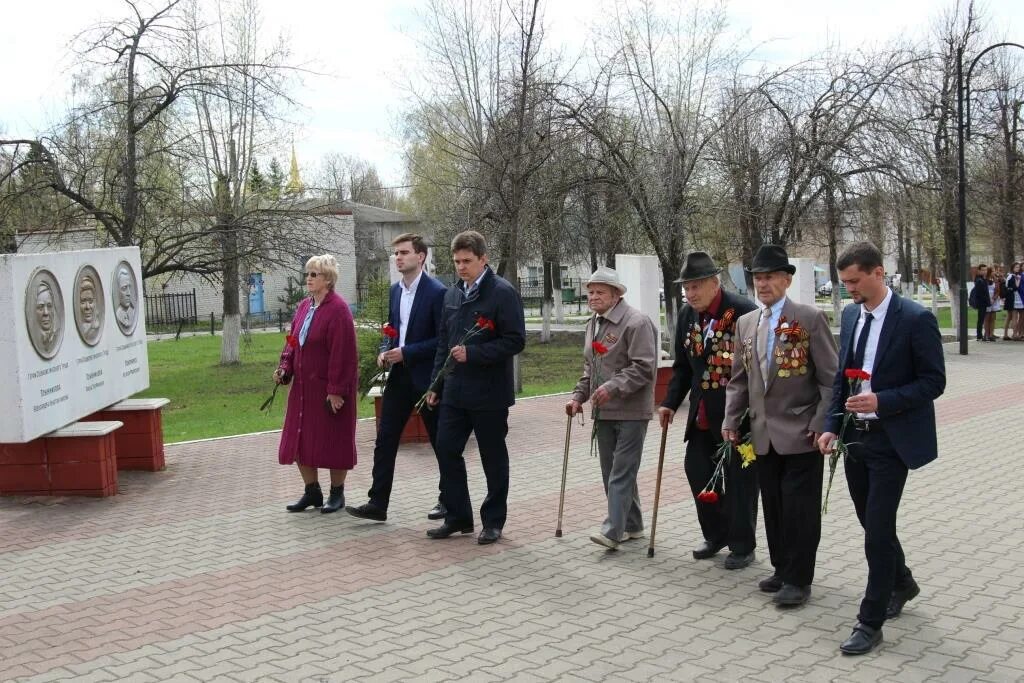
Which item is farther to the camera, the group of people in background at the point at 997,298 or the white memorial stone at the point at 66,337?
the group of people in background at the point at 997,298

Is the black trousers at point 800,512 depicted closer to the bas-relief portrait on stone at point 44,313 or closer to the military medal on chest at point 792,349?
the military medal on chest at point 792,349

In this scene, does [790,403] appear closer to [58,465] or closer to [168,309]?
[58,465]

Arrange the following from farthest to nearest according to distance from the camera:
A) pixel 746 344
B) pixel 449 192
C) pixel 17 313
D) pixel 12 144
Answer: pixel 449 192 < pixel 12 144 < pixel 17 313 < pixel 746 344

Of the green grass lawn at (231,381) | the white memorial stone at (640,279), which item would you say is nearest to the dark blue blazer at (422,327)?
the green grass lawn at (231,381)

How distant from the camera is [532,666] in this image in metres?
5.01

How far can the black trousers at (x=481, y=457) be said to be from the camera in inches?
288

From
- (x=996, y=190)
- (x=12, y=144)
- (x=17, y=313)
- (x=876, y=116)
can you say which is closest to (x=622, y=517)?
(x=17, y=313)

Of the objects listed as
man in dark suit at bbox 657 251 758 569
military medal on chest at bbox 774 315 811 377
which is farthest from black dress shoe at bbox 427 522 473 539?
military medal on chest at bbox 774 315 811 377

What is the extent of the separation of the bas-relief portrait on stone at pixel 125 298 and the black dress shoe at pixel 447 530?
5.12 meters

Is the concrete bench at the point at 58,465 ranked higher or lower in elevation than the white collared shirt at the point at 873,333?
lower

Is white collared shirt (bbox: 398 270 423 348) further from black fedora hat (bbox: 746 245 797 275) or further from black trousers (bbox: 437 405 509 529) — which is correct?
black fedora hat (bbox: 746 245 797 275)

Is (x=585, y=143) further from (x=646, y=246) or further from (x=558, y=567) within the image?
(x=558, y=567)

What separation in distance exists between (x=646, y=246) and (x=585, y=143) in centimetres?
380

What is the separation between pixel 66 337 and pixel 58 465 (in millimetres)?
1223
